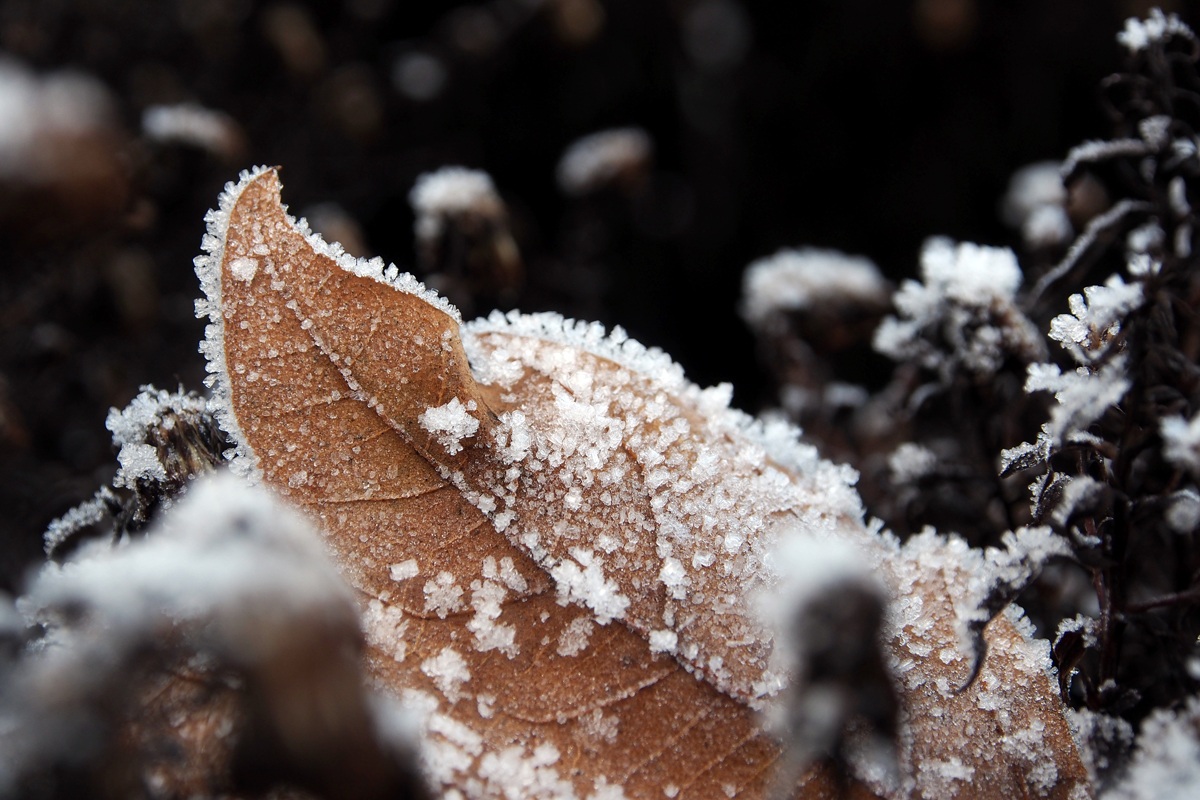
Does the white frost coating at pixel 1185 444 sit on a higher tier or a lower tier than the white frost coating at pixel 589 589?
higher

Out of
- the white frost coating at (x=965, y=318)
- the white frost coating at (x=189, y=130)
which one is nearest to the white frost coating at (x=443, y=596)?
the white frost coating at (x=965, y=318)

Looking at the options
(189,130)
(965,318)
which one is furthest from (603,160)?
(965,318)

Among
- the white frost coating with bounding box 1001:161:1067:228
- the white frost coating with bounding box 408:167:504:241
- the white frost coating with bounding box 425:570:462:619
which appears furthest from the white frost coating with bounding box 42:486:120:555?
the white frost coating with bounding box 1001:161:1067:228

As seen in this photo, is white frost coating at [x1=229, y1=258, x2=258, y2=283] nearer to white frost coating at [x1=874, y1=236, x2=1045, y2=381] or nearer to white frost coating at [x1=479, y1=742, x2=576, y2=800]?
white frost coating at [x1=479, y1=742, x2=576, y2=800]

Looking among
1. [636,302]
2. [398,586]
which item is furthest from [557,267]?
[398,586]

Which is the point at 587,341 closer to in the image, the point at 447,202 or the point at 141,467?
the point at 141,467

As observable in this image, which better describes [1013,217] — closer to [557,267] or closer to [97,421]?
[557,267]

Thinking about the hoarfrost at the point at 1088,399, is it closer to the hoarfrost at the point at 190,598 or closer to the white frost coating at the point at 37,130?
the hoarfrost at the point at 190,598
